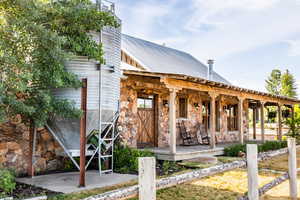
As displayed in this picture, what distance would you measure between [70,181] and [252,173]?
399cm

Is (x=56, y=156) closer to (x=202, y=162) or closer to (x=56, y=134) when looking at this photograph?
(x=56, y=134)

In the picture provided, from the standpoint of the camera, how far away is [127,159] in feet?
24.4

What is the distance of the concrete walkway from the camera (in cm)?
552

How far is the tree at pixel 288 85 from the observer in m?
35.9

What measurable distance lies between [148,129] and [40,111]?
526 cm

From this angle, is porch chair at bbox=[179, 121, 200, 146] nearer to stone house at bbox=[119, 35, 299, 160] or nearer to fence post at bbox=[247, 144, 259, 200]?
stone house at bbox=[119, 35, 299, 160]

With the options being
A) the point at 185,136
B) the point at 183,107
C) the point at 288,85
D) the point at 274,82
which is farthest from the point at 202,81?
the point at 274,82

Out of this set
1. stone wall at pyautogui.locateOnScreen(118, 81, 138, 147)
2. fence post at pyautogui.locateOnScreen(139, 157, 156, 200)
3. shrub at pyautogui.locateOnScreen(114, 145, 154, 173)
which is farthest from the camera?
stone wall at pyautogui.locateOnScreen(118, 81, 138, 147)

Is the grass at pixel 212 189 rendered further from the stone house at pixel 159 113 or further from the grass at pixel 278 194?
the stone house at pixel 159 113

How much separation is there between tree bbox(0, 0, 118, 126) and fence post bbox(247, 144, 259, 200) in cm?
333

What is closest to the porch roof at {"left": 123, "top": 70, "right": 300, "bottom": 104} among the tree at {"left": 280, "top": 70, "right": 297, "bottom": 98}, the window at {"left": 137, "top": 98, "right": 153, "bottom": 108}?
the window at {"left": 137, "top": 98, "right": 153, "bottom": 108}

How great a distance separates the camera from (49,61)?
17.3 feet

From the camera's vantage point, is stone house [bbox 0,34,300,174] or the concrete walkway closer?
the concrete walkway

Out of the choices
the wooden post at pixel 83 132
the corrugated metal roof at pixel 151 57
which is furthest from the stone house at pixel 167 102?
the wooden post at pixel 83 132
